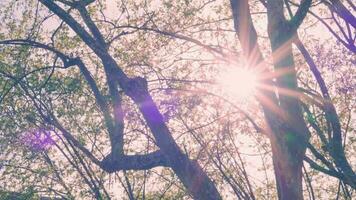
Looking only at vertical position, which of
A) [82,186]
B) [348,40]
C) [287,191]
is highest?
[82,186]

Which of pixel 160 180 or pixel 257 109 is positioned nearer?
pixel 257 109

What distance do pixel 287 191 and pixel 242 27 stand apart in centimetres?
194

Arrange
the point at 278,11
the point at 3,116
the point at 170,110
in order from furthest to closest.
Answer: the point at 3,116 < the point at 170,110 < the point at 278,11

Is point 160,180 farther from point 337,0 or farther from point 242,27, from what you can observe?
point 242,27

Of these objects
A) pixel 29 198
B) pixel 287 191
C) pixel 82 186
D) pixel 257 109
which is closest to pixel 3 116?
pixel 29 198

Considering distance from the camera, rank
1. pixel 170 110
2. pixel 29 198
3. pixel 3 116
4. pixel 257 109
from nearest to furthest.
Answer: pixel 170 110
pixel 257 109
pixel 3 116
pixel 29 198

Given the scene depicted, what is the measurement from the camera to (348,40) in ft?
30.1

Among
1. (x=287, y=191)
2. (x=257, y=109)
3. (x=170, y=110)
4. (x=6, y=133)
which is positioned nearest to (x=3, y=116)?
(x=6, y=133)

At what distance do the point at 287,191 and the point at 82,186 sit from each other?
11945mm

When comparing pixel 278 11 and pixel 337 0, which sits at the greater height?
pixel 337 0

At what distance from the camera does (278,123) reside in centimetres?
441

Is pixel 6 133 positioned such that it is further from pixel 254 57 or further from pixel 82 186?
pixel 254 57

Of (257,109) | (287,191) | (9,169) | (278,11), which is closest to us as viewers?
(287,191)

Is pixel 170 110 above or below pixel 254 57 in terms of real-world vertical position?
above
